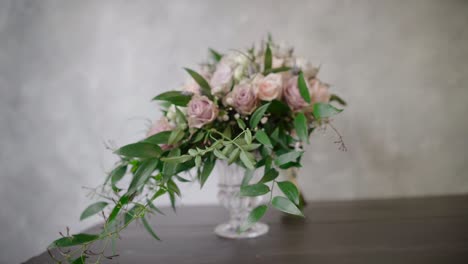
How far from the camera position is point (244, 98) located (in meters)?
0.73

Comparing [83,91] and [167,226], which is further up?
[83,91]

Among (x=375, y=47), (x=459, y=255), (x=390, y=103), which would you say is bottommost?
(x=459, y=255)

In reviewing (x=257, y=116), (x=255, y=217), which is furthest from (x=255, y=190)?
(x=257, y=116)

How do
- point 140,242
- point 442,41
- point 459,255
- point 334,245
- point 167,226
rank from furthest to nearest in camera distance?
1. point 442,41
2. point 167,226
3. point 140,242
4. point 334,245
5. point 459,255

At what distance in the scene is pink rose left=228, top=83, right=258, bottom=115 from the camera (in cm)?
73

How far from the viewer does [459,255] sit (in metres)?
0.65

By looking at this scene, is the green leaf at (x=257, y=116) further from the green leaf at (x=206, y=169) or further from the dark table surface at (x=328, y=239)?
the dark table surface at (x=328, y=239)

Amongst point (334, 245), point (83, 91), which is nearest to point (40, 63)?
point (83, 91)

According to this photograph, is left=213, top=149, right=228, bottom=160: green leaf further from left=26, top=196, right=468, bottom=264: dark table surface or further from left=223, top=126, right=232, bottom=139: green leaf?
left=26, top=196, right=468, bottom=264: dark table surface

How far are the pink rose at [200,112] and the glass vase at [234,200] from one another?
0.15 m

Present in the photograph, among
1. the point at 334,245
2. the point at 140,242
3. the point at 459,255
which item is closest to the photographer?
the point at 459,255

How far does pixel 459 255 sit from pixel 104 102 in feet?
3.88

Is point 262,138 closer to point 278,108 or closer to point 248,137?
point 248,137

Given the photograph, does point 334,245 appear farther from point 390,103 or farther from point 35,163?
point 35,163
